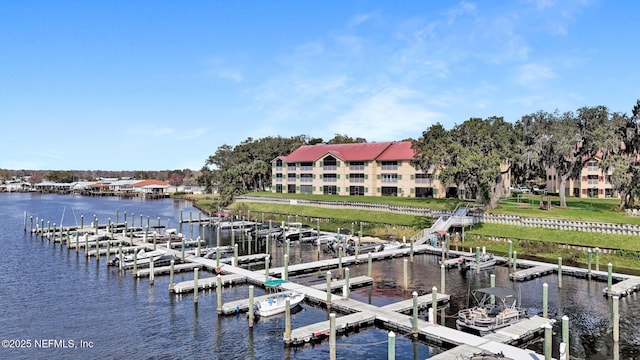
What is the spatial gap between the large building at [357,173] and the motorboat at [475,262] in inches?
1562

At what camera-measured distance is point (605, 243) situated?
51406 millimetres

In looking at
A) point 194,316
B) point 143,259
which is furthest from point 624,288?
point 143,259

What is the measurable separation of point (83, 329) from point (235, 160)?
310 feet

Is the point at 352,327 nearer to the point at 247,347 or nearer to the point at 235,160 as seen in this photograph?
the point at 247,347

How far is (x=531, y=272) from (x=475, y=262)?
5.32 meters

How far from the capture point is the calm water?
2783 centimetres

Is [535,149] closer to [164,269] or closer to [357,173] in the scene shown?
[357,173]

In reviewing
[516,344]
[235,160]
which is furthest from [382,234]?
[235,160]

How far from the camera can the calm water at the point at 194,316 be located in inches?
1096

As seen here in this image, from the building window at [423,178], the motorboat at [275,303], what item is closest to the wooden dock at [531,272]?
the motorboat at [275,303]

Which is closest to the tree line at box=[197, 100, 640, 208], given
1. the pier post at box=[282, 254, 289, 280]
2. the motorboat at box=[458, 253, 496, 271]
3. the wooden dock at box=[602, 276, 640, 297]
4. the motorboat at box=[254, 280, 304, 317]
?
the motorboat at box=[458, 253, 496, 271]

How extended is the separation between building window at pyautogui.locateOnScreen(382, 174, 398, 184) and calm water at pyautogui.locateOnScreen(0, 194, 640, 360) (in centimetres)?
4364

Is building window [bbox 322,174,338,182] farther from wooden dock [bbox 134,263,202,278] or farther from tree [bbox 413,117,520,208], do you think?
wooden dock [bbox 134,263,202,278]

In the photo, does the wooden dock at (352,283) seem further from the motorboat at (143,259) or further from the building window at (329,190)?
the building window at (329,190)
